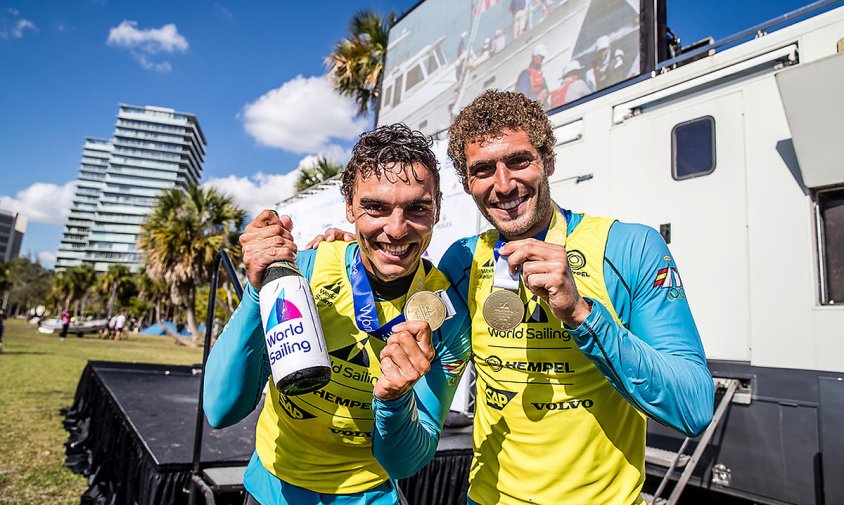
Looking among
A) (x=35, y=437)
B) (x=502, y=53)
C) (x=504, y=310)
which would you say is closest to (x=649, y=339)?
(x=504, y=310)

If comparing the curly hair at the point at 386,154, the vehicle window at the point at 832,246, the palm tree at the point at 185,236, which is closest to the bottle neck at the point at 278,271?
the curly hair at the point at 386,154

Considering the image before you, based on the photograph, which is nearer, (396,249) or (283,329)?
(283,329)

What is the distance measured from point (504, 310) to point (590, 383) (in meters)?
0.39

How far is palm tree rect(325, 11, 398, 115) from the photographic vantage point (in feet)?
47.2

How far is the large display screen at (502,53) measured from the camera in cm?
612

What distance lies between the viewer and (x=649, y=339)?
1465 millimetres

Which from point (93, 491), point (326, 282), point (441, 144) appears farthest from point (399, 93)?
point (326, 282)

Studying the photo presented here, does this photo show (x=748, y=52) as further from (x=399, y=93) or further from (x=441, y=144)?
(x=399, y=93)

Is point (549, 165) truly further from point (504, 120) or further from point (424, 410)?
point (424, 410)

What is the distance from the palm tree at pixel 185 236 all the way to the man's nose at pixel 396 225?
24.3m

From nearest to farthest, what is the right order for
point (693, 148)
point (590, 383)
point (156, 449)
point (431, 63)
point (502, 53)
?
point (590, 383) < point (156, 449) < point (693, 148) < point (502, 53) < point (431, 63)

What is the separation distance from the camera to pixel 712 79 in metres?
4.28

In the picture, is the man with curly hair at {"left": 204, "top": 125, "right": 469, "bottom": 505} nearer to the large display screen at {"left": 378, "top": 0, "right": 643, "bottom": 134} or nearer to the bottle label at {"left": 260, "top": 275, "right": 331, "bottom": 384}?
the bottle label at {"left": 260, "top": 275, "right": 331, "bottom": 384}

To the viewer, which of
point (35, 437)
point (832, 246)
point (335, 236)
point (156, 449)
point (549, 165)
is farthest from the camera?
point (35, 437)
